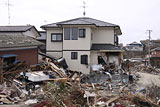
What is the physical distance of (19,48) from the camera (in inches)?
448

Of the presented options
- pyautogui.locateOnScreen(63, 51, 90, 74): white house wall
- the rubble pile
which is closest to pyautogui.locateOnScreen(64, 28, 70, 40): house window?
pyautogui.locateOnScreen(63, 51, 90, 74): white house wall

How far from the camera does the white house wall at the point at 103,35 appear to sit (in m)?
17.9

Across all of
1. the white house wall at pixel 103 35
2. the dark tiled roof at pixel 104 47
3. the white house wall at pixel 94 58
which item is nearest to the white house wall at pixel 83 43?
the dark tiled roof at pixel 104 47

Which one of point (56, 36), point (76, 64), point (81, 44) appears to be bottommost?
point (76, 64)

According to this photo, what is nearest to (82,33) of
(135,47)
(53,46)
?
(53,46)

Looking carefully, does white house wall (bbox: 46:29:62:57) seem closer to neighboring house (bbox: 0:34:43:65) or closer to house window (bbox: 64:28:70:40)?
house window (bbox: 64:28:70:40)

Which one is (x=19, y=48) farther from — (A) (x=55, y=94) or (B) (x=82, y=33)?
(B) (x=82, y=33)

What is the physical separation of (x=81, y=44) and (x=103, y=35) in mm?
3160

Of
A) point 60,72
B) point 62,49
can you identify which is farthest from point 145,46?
point 60,72

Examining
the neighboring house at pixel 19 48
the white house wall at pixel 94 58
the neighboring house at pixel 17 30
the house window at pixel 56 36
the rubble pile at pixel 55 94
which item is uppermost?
the neighboring house at pixel 17 30

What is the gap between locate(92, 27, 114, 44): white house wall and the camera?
17.9 m

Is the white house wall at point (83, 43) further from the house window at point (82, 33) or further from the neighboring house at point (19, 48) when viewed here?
the neighboring house at point (19, 48)

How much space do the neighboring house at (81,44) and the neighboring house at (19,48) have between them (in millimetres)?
3922

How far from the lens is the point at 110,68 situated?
53.7 ft
